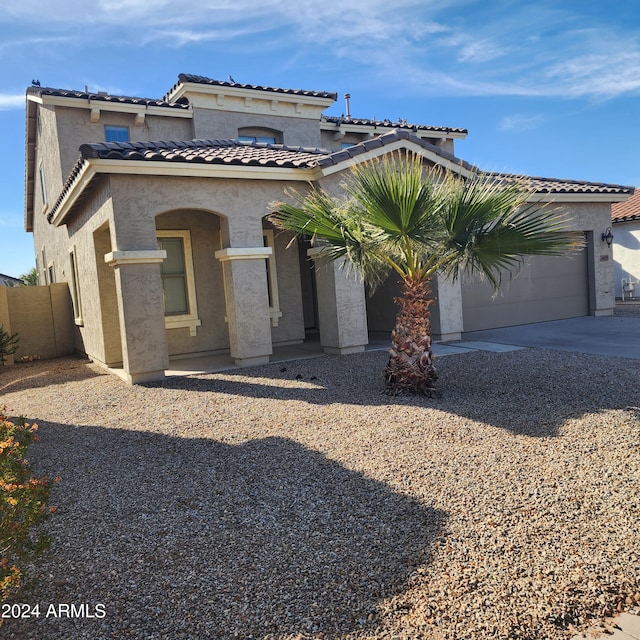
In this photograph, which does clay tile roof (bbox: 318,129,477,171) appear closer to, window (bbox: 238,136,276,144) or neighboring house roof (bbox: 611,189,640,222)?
window (bbox: 238,136,276,144)

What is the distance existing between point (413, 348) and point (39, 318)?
1233 cm

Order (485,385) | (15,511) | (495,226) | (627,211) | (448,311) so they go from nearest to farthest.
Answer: (15,511), (495,226), (485,385), (448,311), (627,211)

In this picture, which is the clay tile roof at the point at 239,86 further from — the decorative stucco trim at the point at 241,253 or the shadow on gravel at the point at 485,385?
the shadow on gravel at the point at 485,385

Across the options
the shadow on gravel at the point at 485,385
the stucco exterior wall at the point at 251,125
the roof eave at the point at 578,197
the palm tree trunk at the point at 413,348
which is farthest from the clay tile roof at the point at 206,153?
the roof eave at the point at 578,197

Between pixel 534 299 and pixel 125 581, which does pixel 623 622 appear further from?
pixel 534 299

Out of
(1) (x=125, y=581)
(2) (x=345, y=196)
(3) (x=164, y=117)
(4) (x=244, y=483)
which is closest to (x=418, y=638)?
(1) (x=125, y=581)

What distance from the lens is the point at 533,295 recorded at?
49.9 ft

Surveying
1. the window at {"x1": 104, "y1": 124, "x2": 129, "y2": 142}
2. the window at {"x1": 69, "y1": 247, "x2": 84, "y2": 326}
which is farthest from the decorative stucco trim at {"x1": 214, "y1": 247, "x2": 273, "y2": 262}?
the window at {"x1": 104, "y1": 124, "x2": 129, "y2": 142}

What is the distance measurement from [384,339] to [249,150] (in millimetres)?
5647

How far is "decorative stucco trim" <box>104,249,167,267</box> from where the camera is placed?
915 cm

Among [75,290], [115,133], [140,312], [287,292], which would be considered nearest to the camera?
[140,312]

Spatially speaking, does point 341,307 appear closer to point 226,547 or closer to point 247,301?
point 247,301

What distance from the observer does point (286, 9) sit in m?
9.68

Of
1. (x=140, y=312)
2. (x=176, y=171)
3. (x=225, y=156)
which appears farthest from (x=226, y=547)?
(x=225, y=156)
